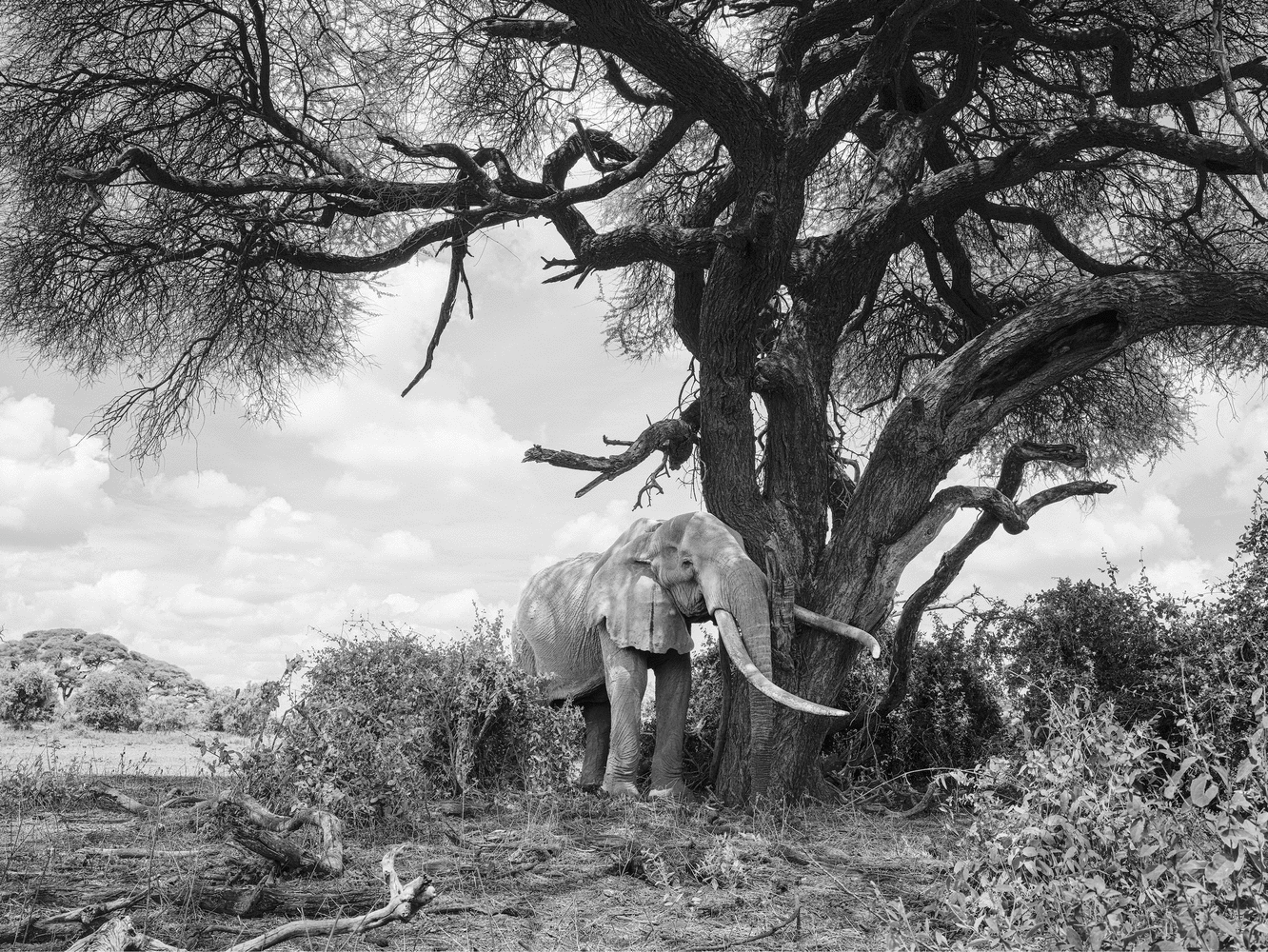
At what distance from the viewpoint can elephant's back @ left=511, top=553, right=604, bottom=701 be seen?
10344mm

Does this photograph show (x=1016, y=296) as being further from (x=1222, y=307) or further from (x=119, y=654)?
(x=119, y=654)

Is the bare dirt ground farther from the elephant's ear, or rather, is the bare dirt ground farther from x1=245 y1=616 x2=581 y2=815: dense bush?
the elephant's ear

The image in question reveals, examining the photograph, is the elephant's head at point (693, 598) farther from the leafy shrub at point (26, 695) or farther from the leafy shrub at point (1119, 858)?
the leafy shrub at point (26, 695)

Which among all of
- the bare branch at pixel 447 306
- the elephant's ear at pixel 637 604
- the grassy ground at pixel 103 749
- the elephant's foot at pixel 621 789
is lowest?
the grassy ground at pixel 103 749

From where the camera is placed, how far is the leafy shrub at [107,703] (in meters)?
18.7

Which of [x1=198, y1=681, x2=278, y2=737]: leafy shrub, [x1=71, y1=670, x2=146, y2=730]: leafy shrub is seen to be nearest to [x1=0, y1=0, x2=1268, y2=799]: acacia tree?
[x1=198, y1=681, x2=278, y2=737]: leafy shrub

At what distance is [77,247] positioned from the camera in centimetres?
1182

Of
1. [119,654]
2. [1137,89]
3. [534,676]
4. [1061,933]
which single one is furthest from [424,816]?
[119,654]

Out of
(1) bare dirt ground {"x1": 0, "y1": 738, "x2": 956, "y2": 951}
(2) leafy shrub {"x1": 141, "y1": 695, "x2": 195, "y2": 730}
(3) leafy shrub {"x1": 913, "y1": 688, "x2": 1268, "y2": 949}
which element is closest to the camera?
(3) leafy shrub {"x1": 913, "y1": 688, "x2": 1268, "y2": 949}

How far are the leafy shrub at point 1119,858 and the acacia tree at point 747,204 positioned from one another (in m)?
4.70

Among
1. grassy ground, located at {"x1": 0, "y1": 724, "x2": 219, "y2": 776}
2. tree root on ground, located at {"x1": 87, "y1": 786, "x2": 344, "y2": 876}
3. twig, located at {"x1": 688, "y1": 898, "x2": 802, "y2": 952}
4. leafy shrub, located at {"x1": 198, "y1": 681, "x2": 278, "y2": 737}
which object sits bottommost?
twig, located at {"x1": 688, "y1": 898, "x2": 802, "y2": 952}

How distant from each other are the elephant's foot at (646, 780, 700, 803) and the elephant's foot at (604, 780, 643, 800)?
0.49 feet

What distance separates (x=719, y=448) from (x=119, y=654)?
17.2 metres

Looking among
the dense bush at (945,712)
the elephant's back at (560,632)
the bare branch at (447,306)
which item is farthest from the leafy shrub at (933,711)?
the bare branch at (447,306)
